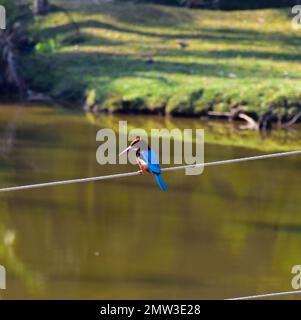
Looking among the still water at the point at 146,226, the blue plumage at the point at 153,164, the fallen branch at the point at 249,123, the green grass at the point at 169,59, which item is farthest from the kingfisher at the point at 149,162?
the green grass at the point at 169,59

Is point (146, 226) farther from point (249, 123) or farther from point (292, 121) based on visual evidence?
point (292, 121)

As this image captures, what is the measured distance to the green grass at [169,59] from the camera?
28.4 meters

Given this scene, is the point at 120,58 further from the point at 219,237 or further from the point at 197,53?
the point at 219,237

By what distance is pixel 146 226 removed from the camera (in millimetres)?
18766

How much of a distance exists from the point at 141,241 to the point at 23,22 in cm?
1845

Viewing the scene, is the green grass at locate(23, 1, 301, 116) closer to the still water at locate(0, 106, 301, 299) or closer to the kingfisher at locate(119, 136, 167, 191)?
the still water at locate(0, 106, 301, 299)

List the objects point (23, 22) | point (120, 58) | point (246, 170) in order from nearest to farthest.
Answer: point (246, 170) < point (120, 58) < point (23, 22)

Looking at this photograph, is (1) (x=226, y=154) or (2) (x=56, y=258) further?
(1) (x=226, y=154)

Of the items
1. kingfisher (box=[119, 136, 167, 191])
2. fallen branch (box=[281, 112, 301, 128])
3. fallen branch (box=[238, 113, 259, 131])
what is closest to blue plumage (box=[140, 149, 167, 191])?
kingfisher (box=[119, 136, 167, 191])

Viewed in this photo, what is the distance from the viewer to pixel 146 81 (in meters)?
29.4

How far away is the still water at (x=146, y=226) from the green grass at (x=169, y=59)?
8.53 ft

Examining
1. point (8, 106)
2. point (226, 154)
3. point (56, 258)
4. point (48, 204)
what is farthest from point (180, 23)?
point (56, 258)

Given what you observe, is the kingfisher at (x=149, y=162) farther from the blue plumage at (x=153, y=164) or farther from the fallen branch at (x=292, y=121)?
the fallen branch at (x=292, y=121)

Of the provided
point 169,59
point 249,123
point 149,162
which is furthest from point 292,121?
point 149,162
